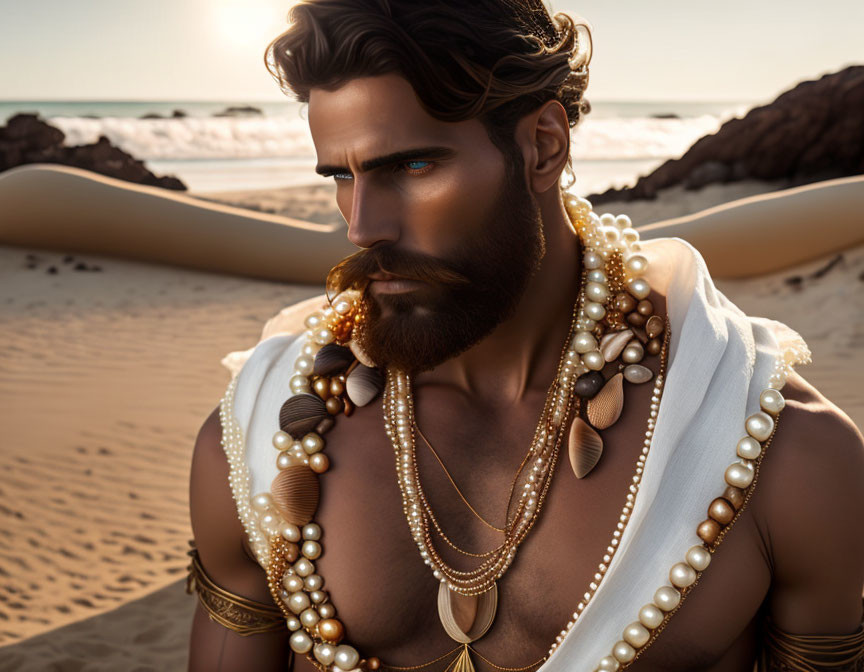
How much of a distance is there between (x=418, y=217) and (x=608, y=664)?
965mm

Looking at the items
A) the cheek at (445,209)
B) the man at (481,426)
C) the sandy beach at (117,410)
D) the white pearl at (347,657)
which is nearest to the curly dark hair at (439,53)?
the man at (481,426)

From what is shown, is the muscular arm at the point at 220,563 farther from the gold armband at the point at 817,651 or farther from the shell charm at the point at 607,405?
the gold armband at the point at 817,651

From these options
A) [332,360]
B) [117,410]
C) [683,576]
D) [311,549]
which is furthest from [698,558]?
[117,410]

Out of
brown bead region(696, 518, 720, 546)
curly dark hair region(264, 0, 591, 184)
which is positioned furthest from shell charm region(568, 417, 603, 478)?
curly dark hair region(264, 0, 591, 184)

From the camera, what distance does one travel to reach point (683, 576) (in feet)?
5.67

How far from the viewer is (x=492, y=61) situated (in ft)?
5.74

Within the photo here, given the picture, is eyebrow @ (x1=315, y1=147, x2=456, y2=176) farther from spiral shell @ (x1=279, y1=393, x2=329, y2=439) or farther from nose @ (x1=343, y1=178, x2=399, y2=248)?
spiral shell @ (x1=279, y1=393, x2=329, y2=439)

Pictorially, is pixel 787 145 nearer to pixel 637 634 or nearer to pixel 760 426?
pixel 760 426

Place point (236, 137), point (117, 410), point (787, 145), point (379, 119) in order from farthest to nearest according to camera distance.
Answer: point (236, 137) → point (787, 145) → point (117, 410) → point (379, 119)

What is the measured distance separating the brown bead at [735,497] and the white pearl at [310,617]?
880mm

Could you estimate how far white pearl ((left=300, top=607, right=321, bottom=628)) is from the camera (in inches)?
73.5

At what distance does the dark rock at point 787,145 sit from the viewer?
13031 mm

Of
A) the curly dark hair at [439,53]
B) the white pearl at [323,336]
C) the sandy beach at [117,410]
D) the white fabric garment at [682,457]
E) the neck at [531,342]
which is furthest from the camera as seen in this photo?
the sandy beach at [117,410]

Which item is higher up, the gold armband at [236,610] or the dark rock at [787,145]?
the gold armband at [236,610]
